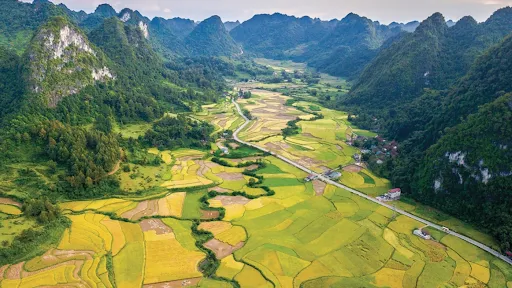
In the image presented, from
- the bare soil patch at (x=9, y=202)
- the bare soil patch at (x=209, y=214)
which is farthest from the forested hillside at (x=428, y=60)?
the bare soil patch at (x=9, y=202)

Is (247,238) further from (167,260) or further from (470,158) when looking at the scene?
(470,158)

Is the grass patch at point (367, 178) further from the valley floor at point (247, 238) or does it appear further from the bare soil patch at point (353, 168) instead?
the bare soil patch at point (353, 168)


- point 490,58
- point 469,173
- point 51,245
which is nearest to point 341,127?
point 490,58

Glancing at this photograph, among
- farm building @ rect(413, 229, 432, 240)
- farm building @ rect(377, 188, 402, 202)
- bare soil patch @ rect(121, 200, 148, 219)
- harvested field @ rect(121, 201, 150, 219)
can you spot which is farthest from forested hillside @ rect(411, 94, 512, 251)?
bare soil patch @ rect(121, 200, 148, 219)

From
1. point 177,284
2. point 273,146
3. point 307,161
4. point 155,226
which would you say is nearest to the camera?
point 177,284

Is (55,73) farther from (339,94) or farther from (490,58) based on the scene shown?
(339,94)

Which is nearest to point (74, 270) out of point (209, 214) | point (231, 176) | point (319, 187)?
point (209, 214)

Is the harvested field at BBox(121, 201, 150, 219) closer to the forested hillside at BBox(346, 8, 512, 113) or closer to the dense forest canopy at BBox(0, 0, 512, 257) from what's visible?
the dense forest canopy at BBox(0, 0, 512, 257)
